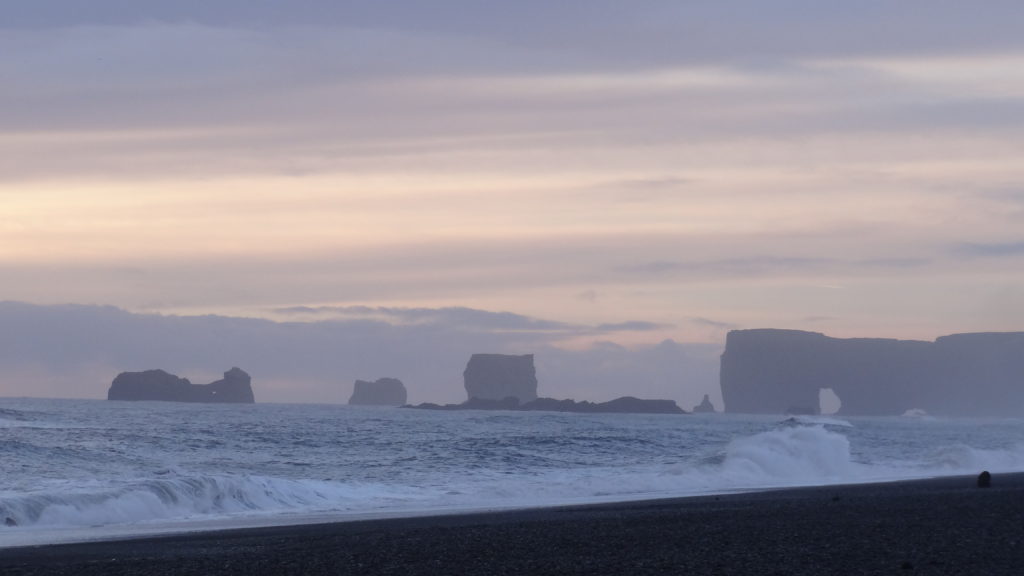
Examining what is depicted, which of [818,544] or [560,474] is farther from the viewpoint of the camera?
[560,474]

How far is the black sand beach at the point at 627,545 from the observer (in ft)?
37.4

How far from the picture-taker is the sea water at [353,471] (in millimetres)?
23625

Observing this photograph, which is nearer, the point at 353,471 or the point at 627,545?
the point at 627,545

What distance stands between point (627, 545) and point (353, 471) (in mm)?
23492

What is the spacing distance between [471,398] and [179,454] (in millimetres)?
151333

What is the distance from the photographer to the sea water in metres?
23.6

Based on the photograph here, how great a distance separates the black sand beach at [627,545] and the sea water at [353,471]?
14.1 feet

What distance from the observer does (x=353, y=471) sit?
119ft

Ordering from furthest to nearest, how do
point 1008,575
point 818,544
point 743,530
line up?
point 743,530, point 818,544, point 1008,575

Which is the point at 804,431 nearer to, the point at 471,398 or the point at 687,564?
the point at 687,564

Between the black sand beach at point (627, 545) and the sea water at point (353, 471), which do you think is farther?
the sea water at point (353, 471)

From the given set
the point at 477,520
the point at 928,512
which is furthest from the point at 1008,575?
the point at 477,520

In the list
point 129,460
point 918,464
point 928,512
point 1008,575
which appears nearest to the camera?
point 1008,575

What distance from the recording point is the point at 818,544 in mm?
12672
